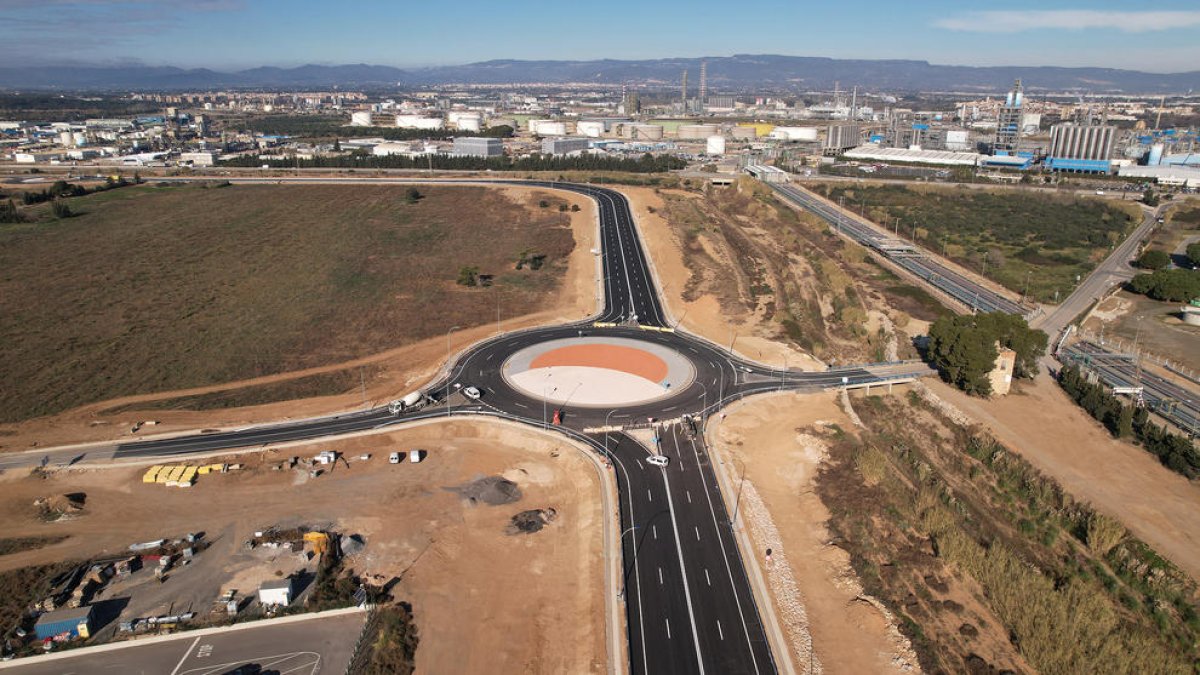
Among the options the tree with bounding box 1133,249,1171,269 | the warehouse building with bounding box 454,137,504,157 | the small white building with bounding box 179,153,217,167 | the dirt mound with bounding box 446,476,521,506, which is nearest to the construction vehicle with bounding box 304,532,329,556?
the dirt mound with bounding box 446,476,521,506

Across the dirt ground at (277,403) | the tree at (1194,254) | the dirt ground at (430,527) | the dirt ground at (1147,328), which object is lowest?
the dirt ground at (430,527)

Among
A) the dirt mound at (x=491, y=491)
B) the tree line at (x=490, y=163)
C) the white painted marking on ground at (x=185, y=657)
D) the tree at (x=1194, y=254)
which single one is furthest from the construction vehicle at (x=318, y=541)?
the tree line at (x=490, y=163)

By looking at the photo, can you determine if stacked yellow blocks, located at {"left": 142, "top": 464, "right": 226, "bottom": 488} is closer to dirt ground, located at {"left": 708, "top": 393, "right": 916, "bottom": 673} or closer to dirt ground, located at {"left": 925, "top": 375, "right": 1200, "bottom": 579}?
dirt ground, located at {"left": 708, "top": 393, "right": 916, "bottom": 673}

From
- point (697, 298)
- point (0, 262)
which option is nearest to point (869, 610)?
point (697, 298)

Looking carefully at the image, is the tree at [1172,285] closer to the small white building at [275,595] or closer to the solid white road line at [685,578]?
the solid white road line at [685,578]

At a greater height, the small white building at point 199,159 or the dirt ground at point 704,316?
the small white building at point 199,159

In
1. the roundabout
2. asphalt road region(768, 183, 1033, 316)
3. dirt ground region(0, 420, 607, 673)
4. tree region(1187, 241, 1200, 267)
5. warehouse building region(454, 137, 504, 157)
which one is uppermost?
warehouse building region(454, 137, 504, 157)
